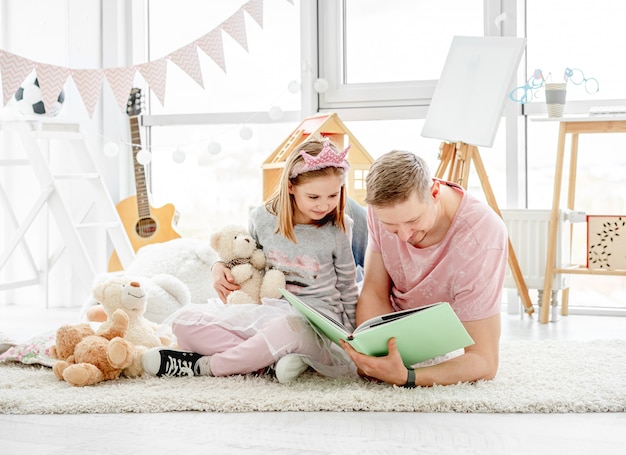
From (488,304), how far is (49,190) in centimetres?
193

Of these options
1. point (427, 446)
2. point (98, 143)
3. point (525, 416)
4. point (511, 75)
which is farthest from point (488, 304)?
point (98, 143)

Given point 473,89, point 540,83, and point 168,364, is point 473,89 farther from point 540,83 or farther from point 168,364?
point 168,364

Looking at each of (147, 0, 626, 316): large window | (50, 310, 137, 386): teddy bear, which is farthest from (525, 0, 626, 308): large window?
(50, 310, 137, 386): teddy bear

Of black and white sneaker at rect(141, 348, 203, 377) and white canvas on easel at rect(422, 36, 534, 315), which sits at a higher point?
white canvas on easel at rect(422, 36, 534, 315)

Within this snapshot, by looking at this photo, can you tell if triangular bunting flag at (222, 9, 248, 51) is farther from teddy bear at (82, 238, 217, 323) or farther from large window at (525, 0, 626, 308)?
large window at (525, 0, 626, 308)

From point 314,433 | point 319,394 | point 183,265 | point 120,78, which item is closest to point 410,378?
point 319,394

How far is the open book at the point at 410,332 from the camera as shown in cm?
166

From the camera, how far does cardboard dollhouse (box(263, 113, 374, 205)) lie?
3066 mm

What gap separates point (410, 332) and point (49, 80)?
1580 mm

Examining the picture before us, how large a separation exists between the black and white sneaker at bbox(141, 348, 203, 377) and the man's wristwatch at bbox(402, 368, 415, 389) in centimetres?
50

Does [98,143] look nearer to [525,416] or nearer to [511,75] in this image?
[511,75]

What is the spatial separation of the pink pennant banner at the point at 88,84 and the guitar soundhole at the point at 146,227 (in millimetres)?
892

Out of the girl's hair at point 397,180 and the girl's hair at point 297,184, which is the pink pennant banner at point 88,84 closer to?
the girl's hair at point 297,184

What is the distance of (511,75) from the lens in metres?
2.89
